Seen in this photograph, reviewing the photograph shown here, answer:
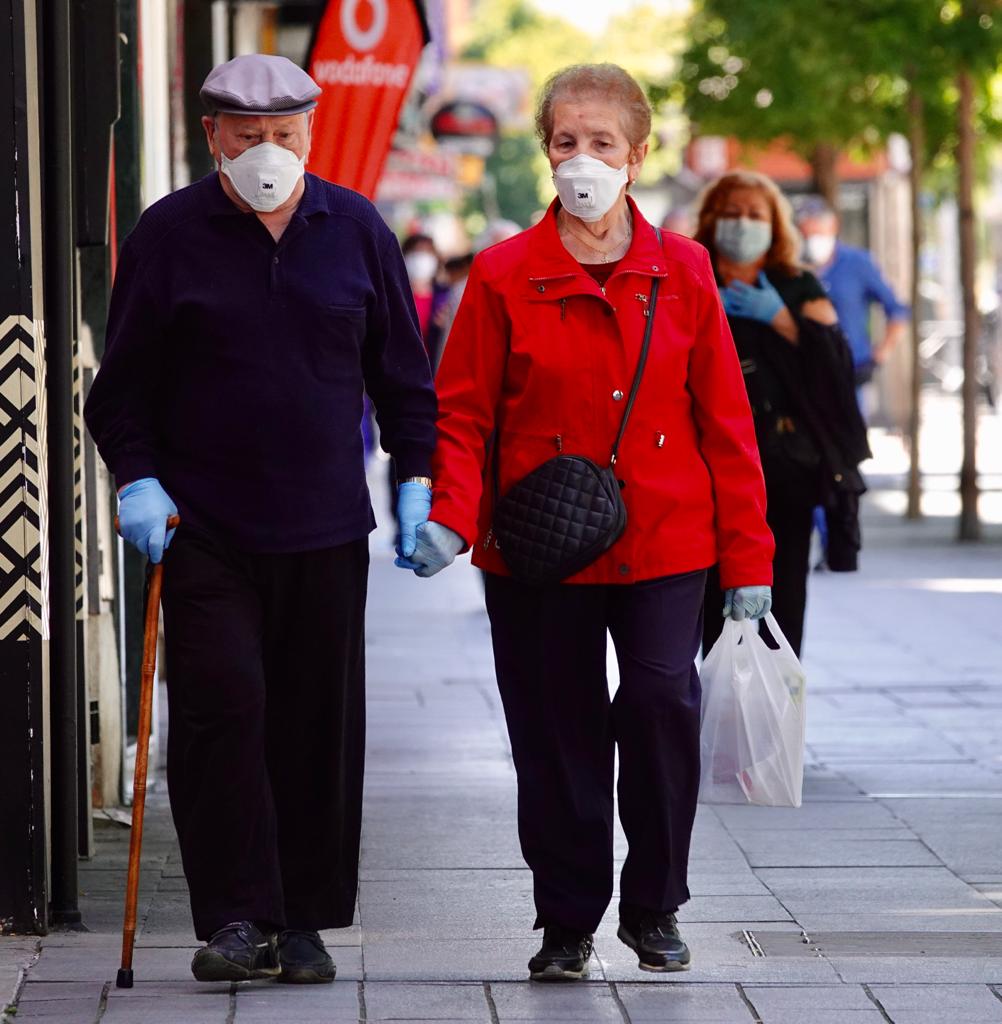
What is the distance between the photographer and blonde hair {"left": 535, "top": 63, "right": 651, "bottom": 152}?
4695 millimetres

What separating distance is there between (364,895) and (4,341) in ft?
5.30

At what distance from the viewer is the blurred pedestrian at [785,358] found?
6695mm

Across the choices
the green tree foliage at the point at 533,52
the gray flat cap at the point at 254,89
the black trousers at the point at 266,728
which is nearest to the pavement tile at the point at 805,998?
the black trousers at the point at 266,728

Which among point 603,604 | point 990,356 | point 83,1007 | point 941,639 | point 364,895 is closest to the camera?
point 83,1007

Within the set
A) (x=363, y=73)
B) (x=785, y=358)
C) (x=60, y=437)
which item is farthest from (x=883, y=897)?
(x=363, y=73)

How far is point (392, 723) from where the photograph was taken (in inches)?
324

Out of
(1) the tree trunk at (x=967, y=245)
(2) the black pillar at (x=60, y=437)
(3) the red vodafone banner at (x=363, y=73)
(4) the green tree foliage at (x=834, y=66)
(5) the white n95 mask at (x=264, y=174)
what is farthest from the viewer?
(1) the tree trunk at (x=967, y=245)

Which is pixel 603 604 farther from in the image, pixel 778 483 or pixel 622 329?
pixel 778 483

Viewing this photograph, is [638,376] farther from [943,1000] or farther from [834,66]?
[834,66]

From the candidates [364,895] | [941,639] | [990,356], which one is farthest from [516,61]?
[364,895]

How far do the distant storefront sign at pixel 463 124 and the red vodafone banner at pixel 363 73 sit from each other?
59.6 feet

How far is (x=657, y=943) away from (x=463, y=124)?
22.6 meters

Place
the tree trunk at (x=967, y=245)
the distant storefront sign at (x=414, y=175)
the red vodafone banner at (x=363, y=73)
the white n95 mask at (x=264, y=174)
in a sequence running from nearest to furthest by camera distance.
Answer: the white n95 mask at (x=264, y=174) → the red vodafone banner at (x=363, y=73) → the tree trunk at (x=967, y=245) → the distant storefront sign at (x=414, y=175)

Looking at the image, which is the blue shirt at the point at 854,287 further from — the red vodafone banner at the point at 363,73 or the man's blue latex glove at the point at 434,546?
the man's blue latex glove at the point at 434,546
